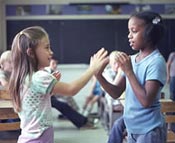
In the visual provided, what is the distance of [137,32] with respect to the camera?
5.86 ft

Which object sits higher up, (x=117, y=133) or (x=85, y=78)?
(x=85, y=78)

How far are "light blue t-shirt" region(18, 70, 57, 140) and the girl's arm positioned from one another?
46mm

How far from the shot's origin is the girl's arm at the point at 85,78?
1829 mm

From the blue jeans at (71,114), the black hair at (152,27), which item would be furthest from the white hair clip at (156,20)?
the blue jeans at (71,114)

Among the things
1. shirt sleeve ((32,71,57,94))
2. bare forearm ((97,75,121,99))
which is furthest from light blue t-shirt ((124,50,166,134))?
shirt sleeve ((32,71,57,94))

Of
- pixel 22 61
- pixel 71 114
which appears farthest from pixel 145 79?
pixel 71 114

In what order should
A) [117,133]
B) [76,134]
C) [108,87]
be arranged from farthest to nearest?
[76,134] < [117,133] < [108,87]

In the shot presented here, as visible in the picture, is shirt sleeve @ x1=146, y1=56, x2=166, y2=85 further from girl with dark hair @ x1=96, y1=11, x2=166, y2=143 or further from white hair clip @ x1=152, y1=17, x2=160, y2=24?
white hair clip @ x1=152, y1=17, x2=160, y2=24

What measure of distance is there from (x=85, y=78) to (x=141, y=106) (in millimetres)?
283

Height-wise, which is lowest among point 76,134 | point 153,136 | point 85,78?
point 76,134

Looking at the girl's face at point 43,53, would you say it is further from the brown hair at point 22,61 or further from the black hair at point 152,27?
the black hair at point 152,27

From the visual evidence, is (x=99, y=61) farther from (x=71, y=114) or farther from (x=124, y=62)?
(x=71, y=114)

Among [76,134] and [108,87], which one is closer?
[108,87]

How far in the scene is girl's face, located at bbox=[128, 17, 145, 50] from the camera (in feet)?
5.83
